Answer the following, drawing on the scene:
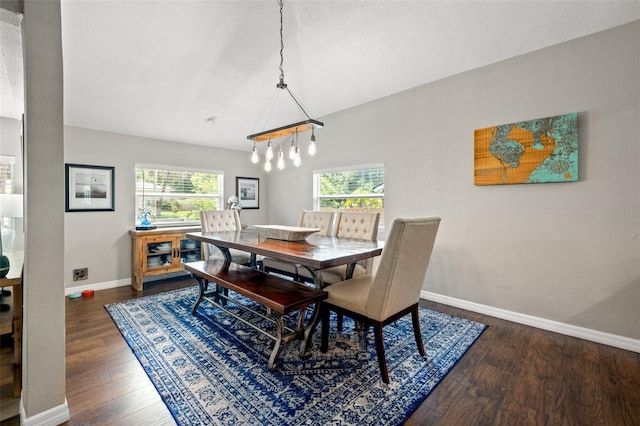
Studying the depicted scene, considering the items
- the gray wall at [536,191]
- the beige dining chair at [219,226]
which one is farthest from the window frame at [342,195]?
the beige dining chair at [219,226]

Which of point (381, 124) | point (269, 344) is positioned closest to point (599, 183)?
point (381, 124)

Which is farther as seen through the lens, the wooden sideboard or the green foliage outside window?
the green foliage outside window

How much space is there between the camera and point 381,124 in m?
3.80

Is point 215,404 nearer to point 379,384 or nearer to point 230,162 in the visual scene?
point 379,384

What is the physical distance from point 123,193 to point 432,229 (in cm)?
413

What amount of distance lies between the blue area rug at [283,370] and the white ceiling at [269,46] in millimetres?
2485

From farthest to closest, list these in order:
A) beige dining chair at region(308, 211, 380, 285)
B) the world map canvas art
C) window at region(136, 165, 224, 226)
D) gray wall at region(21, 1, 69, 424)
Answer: window at region(136, 165, 224, 226) → beige dining chair at region(308, 211, 380, 285) → the world map canvas art → gray wall at region(21, 1, 69, 424)

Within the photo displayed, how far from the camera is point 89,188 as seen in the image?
372 cm

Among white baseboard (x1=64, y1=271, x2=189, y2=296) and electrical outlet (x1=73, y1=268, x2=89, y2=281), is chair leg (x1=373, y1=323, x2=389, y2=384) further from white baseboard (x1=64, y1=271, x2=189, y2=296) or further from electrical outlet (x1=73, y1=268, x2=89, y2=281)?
electrical outlet (x1=73, y1=268, x2=89, y2=281)

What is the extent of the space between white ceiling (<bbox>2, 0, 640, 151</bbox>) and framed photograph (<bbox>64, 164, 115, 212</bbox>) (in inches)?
22.9

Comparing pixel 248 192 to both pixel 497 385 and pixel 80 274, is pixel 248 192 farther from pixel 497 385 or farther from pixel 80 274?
pixel 497 385

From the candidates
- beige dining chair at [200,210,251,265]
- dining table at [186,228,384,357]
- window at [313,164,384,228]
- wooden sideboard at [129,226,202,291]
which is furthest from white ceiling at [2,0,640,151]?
dining table at [186,228,384,357]

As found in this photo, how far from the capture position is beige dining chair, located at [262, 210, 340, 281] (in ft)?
10.8

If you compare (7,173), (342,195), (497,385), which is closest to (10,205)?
(7,173)
